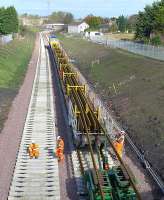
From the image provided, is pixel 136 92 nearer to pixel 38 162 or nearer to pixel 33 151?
pixel 33 151

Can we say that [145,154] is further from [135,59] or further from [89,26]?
[89,26]

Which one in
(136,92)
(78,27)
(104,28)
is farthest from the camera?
(78,27)

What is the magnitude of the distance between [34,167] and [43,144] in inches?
143

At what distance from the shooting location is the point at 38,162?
860 inches

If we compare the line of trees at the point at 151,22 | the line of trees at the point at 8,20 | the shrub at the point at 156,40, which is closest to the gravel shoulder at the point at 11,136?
the shrub at the point at 156,40

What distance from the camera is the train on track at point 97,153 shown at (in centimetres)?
1617

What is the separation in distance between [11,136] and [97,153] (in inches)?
273

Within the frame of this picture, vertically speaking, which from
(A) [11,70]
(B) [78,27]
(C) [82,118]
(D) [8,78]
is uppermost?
(B) [78,27]

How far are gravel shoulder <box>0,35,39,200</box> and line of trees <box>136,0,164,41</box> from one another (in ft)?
108

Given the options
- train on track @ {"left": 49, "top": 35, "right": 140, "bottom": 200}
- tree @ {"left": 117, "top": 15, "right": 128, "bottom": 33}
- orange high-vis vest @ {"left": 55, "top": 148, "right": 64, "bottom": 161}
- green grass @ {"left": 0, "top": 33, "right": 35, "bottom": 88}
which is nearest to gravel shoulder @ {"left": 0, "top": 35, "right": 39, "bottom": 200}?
orange high-vis vest @ {"left": 55, "top": 148, "right": 64, "bottom": 161}

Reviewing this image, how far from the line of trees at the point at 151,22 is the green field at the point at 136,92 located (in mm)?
11868

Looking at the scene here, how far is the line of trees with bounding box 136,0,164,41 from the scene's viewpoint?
68719 mm

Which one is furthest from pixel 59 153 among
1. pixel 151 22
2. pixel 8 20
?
pixel 8 20

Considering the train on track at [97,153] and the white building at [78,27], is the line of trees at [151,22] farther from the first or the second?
the white building at [78,27]
